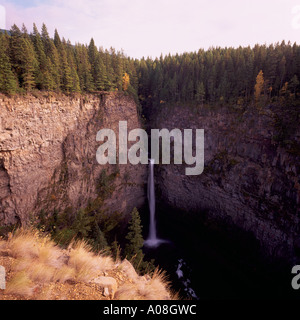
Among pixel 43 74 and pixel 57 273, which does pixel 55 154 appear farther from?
pixel 57 273

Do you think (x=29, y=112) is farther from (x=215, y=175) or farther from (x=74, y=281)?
(x=215, y=175)

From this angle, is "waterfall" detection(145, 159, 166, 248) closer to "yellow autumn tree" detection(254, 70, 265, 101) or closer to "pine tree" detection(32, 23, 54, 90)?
"yellow autumn tree" detection(254, 70, 265, 101)

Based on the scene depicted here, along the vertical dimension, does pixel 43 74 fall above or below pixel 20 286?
above

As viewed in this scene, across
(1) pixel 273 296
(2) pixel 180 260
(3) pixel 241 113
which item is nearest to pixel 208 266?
(2) pixel 180 260

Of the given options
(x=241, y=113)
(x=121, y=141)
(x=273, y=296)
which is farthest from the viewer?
(x=121, y=141)

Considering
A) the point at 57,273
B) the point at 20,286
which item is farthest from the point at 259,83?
the point at 20,286

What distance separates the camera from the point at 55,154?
26.5 m

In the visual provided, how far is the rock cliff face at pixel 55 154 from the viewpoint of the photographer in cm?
2123

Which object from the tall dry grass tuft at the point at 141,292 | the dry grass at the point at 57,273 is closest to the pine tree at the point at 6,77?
the dry grass at the point at 57,273

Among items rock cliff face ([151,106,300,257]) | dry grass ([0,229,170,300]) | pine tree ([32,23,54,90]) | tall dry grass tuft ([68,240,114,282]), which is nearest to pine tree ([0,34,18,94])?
pine tree ([32,23,54,90])

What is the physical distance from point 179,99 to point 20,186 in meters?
36.2

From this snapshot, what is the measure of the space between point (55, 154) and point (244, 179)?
31140 mm

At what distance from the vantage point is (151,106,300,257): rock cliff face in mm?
25781

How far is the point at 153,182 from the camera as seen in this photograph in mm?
42031
